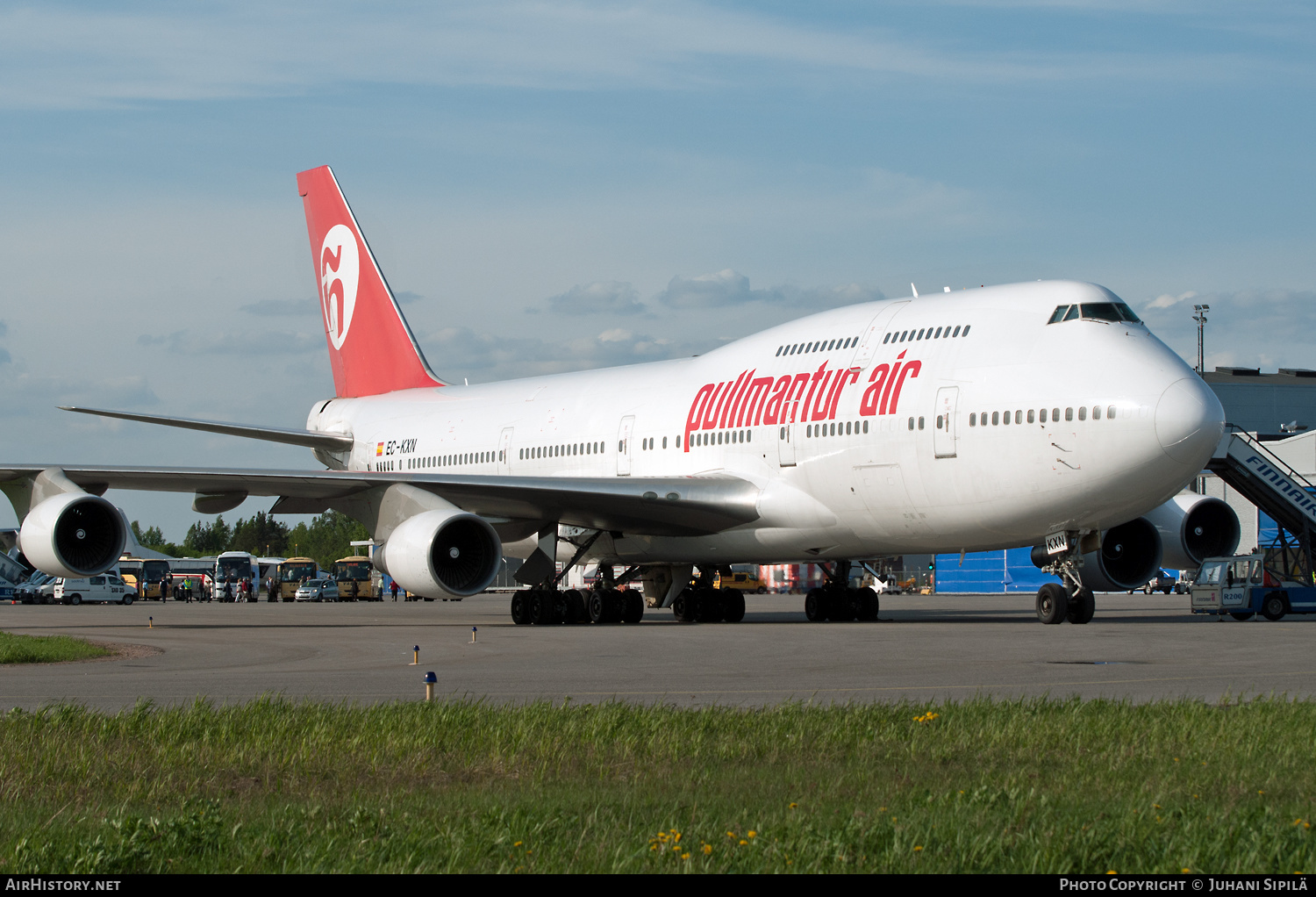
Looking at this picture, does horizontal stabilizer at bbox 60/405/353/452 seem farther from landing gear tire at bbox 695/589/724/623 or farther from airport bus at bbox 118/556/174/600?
airport bus at bbox 118/556/174/600

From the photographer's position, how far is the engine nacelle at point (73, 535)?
77.9ft

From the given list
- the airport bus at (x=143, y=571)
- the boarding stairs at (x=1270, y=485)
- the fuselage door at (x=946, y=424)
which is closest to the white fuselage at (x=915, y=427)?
the fuselage door at (x=946, y=424)

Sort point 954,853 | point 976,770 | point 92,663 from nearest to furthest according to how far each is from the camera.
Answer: point 954,853 → point 976,770 → point 92,663

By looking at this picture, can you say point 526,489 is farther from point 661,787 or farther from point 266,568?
point 266,568

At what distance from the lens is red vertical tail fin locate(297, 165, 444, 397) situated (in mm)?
37219

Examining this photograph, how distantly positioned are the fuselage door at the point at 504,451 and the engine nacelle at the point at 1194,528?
1334cm

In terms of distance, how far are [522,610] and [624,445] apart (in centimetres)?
390

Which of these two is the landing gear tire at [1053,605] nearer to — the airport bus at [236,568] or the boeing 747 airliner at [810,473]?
the boeing 747 airliner at [810,473]

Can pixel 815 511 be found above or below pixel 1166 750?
above

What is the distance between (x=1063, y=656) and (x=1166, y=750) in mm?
8162

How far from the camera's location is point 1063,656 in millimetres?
16141

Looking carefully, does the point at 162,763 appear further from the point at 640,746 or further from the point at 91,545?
the point at 91,545

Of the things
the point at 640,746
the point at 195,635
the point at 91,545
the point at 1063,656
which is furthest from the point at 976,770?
the point at 91,545

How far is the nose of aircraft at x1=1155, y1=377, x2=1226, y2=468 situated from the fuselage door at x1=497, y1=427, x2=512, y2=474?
50.5 feet
